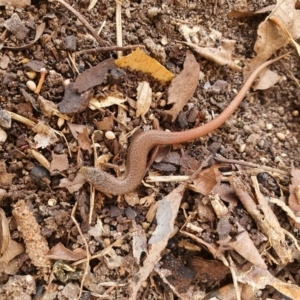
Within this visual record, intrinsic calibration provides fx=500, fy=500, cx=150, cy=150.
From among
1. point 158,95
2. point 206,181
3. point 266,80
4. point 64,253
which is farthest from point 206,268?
point 266,80

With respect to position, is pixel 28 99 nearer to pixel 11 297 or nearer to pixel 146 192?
pixel 146 192

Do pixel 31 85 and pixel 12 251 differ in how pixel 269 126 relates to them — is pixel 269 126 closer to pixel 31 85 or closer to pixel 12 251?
pixel 31 85

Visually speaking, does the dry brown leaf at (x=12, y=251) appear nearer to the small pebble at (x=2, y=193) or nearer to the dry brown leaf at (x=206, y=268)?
the small pebble at (x=2, y=193)

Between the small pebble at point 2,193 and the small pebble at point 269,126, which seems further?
the small pebble at point 269,126

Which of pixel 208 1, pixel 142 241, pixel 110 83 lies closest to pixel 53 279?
pixel 142 241

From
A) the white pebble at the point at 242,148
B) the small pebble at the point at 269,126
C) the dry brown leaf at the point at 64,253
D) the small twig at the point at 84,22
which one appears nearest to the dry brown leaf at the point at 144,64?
the small twig at the point at 84,22

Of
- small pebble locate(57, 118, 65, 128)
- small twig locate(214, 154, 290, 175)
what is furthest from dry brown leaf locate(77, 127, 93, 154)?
small twig locate(214, 154, 290, 175)

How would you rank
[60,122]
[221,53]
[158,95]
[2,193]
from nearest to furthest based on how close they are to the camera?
[2,193]
[60,122]
[158,95]
[221,53]
